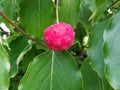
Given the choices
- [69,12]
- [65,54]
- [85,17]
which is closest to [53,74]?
[65,54]

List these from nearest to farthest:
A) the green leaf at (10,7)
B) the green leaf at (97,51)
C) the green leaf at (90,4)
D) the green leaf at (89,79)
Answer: the green leaf at (97,51) < the green leaf at (89,79) < the green leaf at (90,4) < the green leaf at (10,7)

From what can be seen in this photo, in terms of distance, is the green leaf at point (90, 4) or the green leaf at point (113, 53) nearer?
the green leaf at point (113, 53)

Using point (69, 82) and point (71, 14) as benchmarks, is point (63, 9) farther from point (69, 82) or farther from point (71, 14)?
point (69, 82)

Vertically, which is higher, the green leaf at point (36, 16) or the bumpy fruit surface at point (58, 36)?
the green leaf at point (36, 16)

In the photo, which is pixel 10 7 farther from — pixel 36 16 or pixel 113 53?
pixel 113 53

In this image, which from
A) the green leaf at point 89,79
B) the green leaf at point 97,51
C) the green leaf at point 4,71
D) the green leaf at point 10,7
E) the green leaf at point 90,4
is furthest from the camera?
the green leaf at point 10,7

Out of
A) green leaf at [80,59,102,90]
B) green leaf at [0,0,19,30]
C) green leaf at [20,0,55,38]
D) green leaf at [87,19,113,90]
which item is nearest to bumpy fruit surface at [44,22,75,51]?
green leaf at [87,19,113,90]

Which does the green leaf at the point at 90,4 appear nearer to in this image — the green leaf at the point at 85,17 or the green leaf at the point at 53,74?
the green leaf at the point at 85,17

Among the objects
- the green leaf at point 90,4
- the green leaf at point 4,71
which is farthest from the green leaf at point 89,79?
the green leaf at point 4,71
